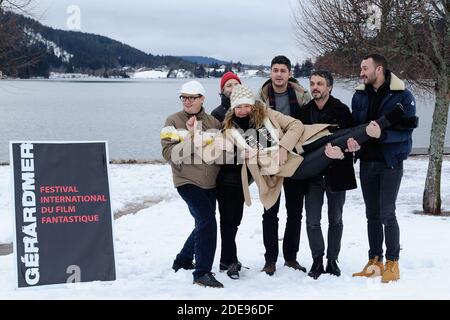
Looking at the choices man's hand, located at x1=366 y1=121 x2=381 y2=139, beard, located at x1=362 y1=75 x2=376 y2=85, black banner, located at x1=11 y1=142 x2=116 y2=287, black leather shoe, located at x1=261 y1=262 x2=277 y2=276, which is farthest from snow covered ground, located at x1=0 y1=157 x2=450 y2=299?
beard, located at x1=362 y1=75 x2=376 y2=85

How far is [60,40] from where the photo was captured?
138 m

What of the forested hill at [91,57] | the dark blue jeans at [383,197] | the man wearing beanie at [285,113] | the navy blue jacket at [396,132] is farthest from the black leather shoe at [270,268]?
the forested hill at [91,57]

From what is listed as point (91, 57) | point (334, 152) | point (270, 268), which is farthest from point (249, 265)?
point (91, 57)

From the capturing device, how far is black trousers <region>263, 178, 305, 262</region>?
594cm

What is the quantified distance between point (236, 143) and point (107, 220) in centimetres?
152

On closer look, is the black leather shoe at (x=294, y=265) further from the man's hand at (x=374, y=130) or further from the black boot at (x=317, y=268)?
the man's hand at (x=374, y=130)

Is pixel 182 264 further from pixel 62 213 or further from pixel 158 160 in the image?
pixel 158 160

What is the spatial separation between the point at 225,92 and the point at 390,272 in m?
2.52

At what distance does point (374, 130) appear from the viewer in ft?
17.9

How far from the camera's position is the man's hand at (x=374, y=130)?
214 inches

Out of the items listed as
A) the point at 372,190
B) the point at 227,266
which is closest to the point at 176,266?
the point at 227,266

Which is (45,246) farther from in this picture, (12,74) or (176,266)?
(12,74)

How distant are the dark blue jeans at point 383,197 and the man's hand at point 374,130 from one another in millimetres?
342

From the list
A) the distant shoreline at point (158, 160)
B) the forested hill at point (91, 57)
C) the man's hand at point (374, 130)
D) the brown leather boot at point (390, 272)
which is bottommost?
the distant shoreline at point (158, 160)
